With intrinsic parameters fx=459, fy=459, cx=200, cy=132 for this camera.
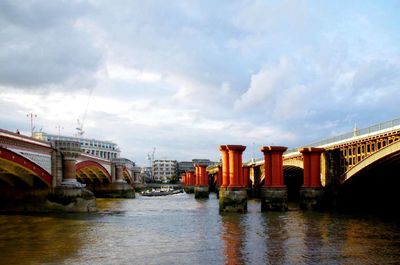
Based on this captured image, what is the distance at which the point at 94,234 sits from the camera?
30.3 meters

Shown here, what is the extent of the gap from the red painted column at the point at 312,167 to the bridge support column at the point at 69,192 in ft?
74.9

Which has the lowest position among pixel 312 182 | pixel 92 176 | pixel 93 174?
pixel 92 176

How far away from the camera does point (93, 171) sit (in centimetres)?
7856

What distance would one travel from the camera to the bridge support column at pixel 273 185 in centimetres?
4678

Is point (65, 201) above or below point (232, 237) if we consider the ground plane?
above

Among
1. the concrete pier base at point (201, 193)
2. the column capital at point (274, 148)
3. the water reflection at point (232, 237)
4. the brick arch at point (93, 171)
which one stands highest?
the column capital at point (274, 148)

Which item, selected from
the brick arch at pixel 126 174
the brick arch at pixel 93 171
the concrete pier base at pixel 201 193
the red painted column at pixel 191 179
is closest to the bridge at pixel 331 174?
the brick arch at pixel 93 171

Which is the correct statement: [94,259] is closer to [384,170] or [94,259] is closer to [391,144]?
[391,144]

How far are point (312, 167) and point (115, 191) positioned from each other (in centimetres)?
4649

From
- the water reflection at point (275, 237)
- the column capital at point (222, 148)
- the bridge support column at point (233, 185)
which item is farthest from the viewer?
the column capital at point (222, 148)

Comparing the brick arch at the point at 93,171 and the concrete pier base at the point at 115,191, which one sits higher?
the brick arch at the point at 93,171

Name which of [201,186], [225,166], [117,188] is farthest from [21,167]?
[201,186]

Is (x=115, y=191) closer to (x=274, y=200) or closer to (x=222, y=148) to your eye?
(x=222, y=148)

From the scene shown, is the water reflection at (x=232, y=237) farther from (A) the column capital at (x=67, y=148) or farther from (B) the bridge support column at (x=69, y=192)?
(A) the column capital at (x=67, y=148)
